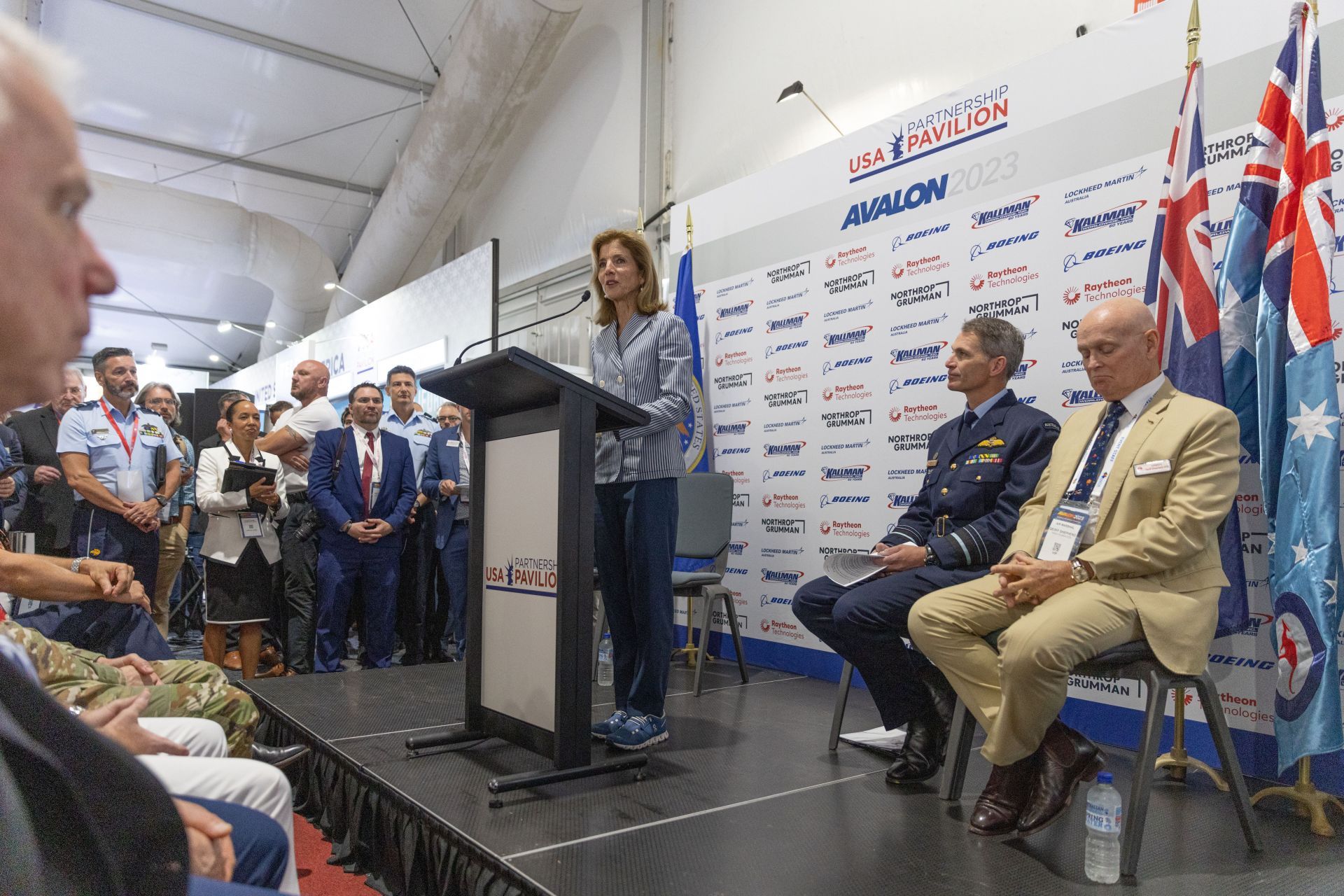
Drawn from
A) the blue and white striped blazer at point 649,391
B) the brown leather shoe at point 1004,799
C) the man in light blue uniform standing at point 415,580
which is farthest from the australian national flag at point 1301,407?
the man in light blue uniform standing at point 415,580

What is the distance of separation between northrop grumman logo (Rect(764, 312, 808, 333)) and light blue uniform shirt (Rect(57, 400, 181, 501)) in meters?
2.82

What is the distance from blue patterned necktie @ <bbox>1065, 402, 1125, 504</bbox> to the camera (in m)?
2.12

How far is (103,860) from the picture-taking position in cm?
35

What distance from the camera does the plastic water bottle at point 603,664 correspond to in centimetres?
378

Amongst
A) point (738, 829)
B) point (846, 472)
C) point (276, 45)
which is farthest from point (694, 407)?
point (276, 45)

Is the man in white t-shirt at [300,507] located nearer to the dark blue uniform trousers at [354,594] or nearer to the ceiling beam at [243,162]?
the dark blue uniform trousers at [354,594]

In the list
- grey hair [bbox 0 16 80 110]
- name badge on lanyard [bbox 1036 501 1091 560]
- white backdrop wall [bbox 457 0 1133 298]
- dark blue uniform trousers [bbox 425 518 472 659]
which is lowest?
dark blue uniform trousers [bbox 425 518 472 659]

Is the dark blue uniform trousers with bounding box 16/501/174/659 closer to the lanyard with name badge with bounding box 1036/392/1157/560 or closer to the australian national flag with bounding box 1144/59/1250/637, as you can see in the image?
the lanyard with name badge with bounding box 1036/392/1157/560

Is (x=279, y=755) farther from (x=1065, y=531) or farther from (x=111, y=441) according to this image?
(x=111, y=441)

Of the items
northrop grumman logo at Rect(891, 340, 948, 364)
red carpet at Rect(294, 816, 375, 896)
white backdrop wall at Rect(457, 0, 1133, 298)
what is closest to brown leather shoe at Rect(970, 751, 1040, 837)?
red carpet at Rect(294, 816, 375, 896)

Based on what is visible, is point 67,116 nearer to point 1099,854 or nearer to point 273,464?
point 1099,854

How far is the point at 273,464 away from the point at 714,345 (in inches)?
87.3

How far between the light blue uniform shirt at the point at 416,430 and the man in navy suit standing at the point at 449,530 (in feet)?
1.09

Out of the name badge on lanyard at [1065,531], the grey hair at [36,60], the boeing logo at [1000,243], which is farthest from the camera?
the boeing logo at [1000,243]
